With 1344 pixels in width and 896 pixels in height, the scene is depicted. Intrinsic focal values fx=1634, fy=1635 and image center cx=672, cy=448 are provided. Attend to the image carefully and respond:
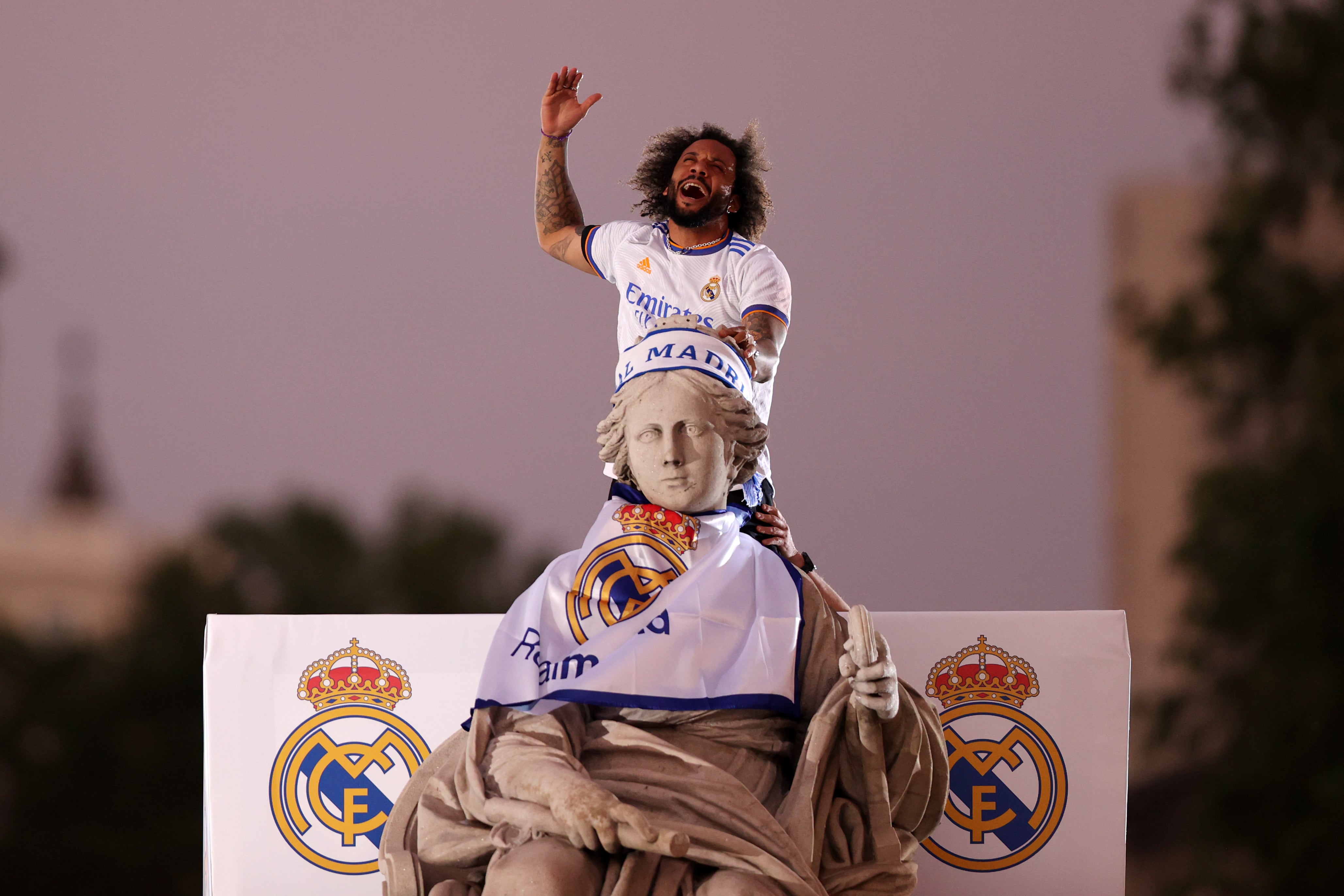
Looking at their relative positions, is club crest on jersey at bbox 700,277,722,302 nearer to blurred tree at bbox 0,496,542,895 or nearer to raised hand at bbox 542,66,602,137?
raised hand at bbox 542,66,602,137

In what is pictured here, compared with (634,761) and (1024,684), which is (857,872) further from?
(1024,684)

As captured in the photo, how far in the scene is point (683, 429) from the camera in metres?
3.78

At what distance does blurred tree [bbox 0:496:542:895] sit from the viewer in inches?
428

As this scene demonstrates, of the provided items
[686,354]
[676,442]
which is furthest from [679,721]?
[686,354]

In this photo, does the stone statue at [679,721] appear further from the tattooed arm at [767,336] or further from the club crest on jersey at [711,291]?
the club crest on jersey at [711,291]

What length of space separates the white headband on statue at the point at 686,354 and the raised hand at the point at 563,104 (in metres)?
1.34

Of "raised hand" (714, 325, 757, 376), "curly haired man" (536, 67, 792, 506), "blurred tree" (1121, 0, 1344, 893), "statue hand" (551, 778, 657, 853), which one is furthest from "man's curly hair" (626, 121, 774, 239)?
"blurred tree" (1121, 0, 1344, 893)

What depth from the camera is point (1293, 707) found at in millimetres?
9242

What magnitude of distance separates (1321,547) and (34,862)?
8387 mm

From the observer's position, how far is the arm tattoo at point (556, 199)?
516 cm

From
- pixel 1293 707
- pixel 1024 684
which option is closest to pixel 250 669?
pixel 1024 684

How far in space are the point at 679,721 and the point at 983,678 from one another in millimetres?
1399

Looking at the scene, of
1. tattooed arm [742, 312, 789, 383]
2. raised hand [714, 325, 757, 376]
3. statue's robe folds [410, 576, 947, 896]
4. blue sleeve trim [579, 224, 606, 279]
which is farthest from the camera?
blue sleeve trim [579, 224, 606, 279]

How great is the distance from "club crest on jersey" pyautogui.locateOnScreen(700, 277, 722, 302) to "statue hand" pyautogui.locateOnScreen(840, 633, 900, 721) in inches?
64.9
